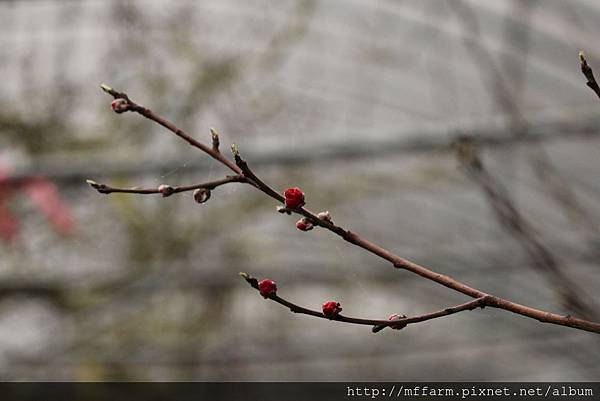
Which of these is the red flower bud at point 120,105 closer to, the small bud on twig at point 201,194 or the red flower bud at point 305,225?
the small bud on twig at point 201,194

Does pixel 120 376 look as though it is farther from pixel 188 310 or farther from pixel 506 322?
pixel 506 322

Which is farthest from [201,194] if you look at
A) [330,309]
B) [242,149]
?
[242,149]

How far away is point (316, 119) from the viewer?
22.0 feet

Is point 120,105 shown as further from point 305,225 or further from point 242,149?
point 242,149

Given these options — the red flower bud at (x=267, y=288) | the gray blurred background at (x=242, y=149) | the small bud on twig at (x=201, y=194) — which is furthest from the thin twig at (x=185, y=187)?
the gray blurred background at (x=242, y=149)

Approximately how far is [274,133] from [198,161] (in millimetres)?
2765

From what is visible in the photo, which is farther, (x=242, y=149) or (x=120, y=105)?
(x=242, y=149)

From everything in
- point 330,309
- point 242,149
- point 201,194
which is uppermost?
point 242,149

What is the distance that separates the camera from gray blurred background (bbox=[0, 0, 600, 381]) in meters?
4.28

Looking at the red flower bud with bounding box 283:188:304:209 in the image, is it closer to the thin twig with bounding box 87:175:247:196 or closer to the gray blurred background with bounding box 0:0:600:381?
the thin twig with bounding box 87:175:247:196

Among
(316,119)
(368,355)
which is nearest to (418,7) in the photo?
(316,119)

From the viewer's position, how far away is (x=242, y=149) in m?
3.58

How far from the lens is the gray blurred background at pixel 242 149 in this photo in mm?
4277

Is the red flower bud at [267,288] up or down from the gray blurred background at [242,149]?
down
